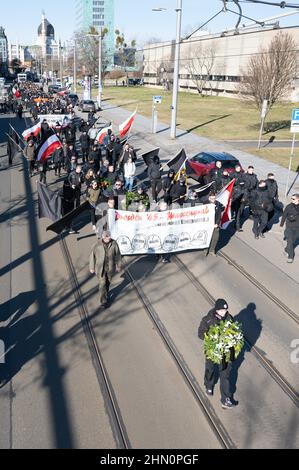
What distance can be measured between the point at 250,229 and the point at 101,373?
29.1ft

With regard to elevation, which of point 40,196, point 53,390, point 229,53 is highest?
point 229,53

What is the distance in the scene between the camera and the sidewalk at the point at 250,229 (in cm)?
1128

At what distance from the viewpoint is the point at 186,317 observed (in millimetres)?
9055

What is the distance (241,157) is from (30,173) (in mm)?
12804

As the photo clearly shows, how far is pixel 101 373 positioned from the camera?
286 inches

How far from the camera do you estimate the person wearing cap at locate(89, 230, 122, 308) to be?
8828 mm

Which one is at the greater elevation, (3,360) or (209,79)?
(209,79)

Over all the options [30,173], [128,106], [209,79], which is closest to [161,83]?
[209,79]

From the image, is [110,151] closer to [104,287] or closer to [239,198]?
[239,198]

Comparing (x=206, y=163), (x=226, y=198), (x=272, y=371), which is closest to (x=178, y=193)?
(x=226, y=198)

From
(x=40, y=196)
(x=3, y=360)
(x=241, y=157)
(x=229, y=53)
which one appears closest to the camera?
(x=3, y=360)

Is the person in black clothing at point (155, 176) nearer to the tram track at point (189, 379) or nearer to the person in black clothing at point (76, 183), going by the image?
the person in black clothing at point (76, 183)

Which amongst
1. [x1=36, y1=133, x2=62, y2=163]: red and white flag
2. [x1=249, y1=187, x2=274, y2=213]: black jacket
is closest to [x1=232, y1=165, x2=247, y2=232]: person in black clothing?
[x1=249, y1=187, x2=274, y2=213]: black jacket
